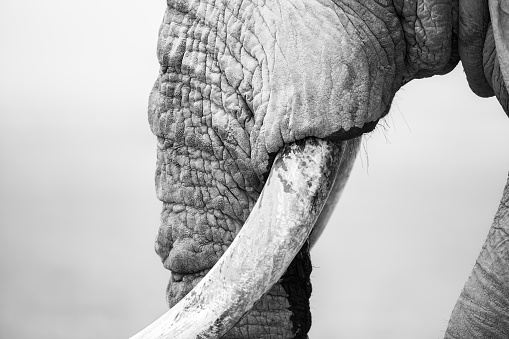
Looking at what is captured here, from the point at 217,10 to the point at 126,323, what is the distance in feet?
6.46

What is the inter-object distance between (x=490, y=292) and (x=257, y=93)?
46 centimetres

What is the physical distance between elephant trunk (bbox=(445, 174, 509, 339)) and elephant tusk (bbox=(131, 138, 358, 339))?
0.93 feet

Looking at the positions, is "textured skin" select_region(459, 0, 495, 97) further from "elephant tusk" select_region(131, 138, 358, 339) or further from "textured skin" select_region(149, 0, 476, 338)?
"elephant tusk" select_region(131, 138, 358, 339)

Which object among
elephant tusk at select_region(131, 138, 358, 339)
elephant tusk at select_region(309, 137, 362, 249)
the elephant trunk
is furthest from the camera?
elephant tusk at select_region(309, 137, 362, 249)

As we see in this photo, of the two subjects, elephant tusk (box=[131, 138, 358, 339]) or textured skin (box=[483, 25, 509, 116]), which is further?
textured skin (box=[483, 25, 509, 116])

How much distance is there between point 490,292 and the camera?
2115mm

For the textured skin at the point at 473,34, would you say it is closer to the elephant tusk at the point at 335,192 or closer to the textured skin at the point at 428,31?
the textured skin at the point at 428,31

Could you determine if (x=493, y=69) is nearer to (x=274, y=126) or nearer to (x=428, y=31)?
(x=428, y=31)

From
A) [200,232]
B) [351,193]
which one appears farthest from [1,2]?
[200,232]

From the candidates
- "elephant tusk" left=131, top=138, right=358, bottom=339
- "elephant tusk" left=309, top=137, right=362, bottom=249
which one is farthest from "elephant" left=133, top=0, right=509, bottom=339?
"elephant tusk" left=309, top=137, right=362, bottom=249

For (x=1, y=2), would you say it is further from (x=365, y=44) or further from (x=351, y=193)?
(x=365, y=44)

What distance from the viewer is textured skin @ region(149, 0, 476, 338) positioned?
2021mm

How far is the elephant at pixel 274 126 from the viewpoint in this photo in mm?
2012

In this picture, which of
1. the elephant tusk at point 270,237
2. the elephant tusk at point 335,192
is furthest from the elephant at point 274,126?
the elephant tusk at point 335,192
